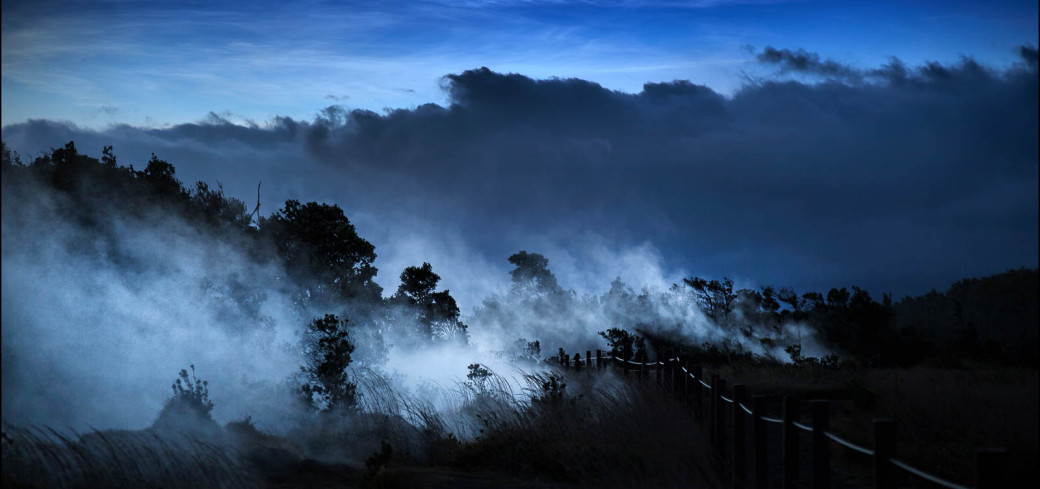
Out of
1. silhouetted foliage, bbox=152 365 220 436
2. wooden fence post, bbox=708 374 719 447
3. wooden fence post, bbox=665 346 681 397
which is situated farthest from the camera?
wooden fence post, bbox=665 346 681 397

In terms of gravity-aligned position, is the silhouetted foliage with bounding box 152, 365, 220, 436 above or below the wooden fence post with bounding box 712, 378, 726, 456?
below

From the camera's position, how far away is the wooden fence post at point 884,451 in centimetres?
455

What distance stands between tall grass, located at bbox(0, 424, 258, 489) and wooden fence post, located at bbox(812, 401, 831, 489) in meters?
5.35

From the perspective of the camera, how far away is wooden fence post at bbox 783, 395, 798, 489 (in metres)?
6.11

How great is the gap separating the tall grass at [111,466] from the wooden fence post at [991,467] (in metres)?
6.57

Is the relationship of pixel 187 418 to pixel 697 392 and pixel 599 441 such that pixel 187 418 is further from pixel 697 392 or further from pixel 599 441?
pixel 697 392

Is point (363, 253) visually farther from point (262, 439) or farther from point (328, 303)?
point (262, 439)

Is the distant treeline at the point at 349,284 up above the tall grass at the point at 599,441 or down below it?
above

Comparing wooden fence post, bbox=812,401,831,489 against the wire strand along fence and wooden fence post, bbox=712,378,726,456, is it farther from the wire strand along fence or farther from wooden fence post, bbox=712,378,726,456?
wooden fence post, bbox=712,378,726,456

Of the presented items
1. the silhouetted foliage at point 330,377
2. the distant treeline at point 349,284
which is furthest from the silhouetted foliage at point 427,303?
the silhouetted foliage at point 330,377

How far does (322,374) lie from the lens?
710 inches

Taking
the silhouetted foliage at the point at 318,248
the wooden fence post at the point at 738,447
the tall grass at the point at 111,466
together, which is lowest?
the tall grass at the point at 111,466

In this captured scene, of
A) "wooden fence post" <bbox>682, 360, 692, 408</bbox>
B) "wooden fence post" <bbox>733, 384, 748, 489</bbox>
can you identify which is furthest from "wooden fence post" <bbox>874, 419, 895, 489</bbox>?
"wooden fence post" <bbox>682, 360, 692, 408</bbox>

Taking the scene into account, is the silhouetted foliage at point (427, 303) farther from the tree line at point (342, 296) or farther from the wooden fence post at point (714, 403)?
the wooden fence post at point (714, 403)
